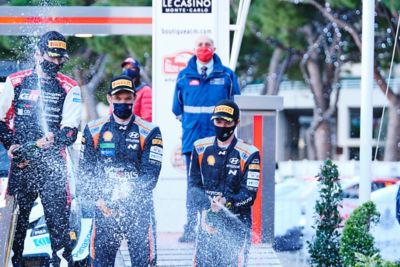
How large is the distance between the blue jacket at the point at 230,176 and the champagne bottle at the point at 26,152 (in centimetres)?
134

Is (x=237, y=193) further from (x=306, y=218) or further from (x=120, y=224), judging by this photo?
(x=306, y=218)

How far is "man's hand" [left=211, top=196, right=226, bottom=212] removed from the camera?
31.5 ft

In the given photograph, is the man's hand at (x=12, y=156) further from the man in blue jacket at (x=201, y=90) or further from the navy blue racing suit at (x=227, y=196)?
the man in blue jacket at (x=201, y=90)

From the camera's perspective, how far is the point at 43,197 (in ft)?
32.4

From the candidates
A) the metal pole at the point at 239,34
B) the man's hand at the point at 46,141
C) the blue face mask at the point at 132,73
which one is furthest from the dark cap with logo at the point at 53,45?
the metal pole at the point at 239,34

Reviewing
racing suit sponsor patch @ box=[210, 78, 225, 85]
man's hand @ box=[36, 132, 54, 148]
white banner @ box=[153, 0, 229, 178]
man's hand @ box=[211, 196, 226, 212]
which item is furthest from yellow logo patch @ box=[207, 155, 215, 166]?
white banner @ box=[153, 0, 229, 178]

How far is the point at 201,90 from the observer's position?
11.8m

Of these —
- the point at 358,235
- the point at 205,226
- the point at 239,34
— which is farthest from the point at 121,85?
the point at 239,34

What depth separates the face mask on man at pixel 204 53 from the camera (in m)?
11.7

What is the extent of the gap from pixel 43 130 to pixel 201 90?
2.34 meters

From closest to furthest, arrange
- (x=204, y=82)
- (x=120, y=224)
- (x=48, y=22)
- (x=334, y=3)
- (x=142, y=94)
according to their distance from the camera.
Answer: (x=120, y=224) → (x=204, y=82) → (x=142, y=94) → (x=48, y=22) → (x=334, y=3)

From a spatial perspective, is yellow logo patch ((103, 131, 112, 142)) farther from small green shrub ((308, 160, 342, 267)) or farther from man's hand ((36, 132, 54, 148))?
small green shrub ((308, 160, 342, 267))

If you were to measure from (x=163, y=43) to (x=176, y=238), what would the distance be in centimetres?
269

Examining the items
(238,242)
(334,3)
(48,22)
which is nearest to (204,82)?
(238,242)
